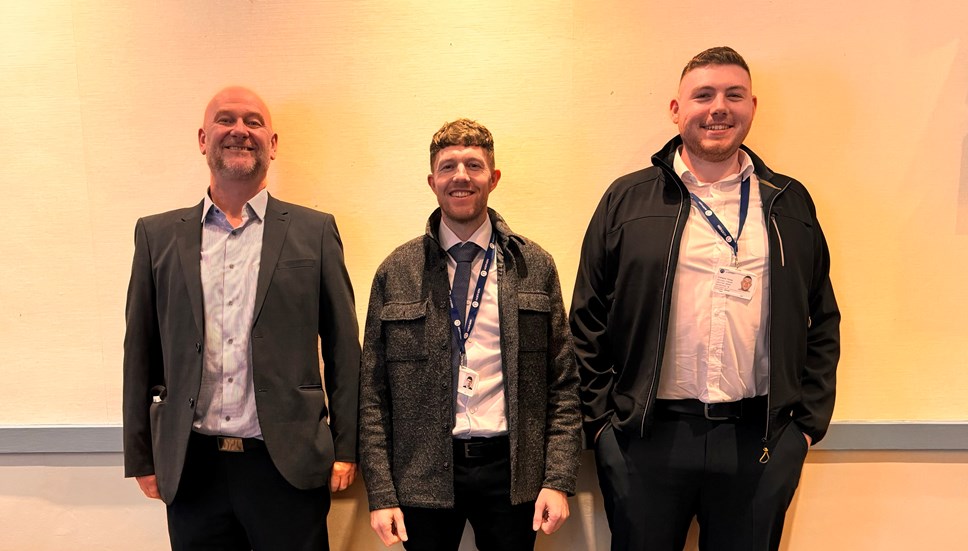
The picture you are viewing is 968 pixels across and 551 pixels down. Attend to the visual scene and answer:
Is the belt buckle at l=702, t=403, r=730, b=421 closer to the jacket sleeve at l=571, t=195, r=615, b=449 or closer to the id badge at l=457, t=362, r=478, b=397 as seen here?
the jacket sleeve at l=571, t=195, r=615, b=449

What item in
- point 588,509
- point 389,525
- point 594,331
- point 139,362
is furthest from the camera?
point 588,509

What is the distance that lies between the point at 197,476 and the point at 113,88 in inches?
57.2

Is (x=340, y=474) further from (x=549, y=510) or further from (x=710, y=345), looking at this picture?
(x=710, y=345)

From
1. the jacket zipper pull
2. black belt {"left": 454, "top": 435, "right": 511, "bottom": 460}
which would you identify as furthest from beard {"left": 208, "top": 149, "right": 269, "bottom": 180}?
the jacket zipper pull

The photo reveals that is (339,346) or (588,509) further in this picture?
(588,509)

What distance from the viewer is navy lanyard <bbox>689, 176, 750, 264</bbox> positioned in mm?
1693

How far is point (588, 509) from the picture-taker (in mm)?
2051

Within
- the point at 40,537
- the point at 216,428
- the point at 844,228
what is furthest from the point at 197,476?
the point at 844,228

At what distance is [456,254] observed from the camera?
1.70m

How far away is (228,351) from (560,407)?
99 centimetres

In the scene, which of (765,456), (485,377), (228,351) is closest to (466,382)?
(485,377)

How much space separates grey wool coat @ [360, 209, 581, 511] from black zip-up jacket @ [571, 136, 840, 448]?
0.47 feet

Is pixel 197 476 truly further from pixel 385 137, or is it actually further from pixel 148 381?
pixel 385 137

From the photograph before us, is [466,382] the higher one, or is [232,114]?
[232,114]
